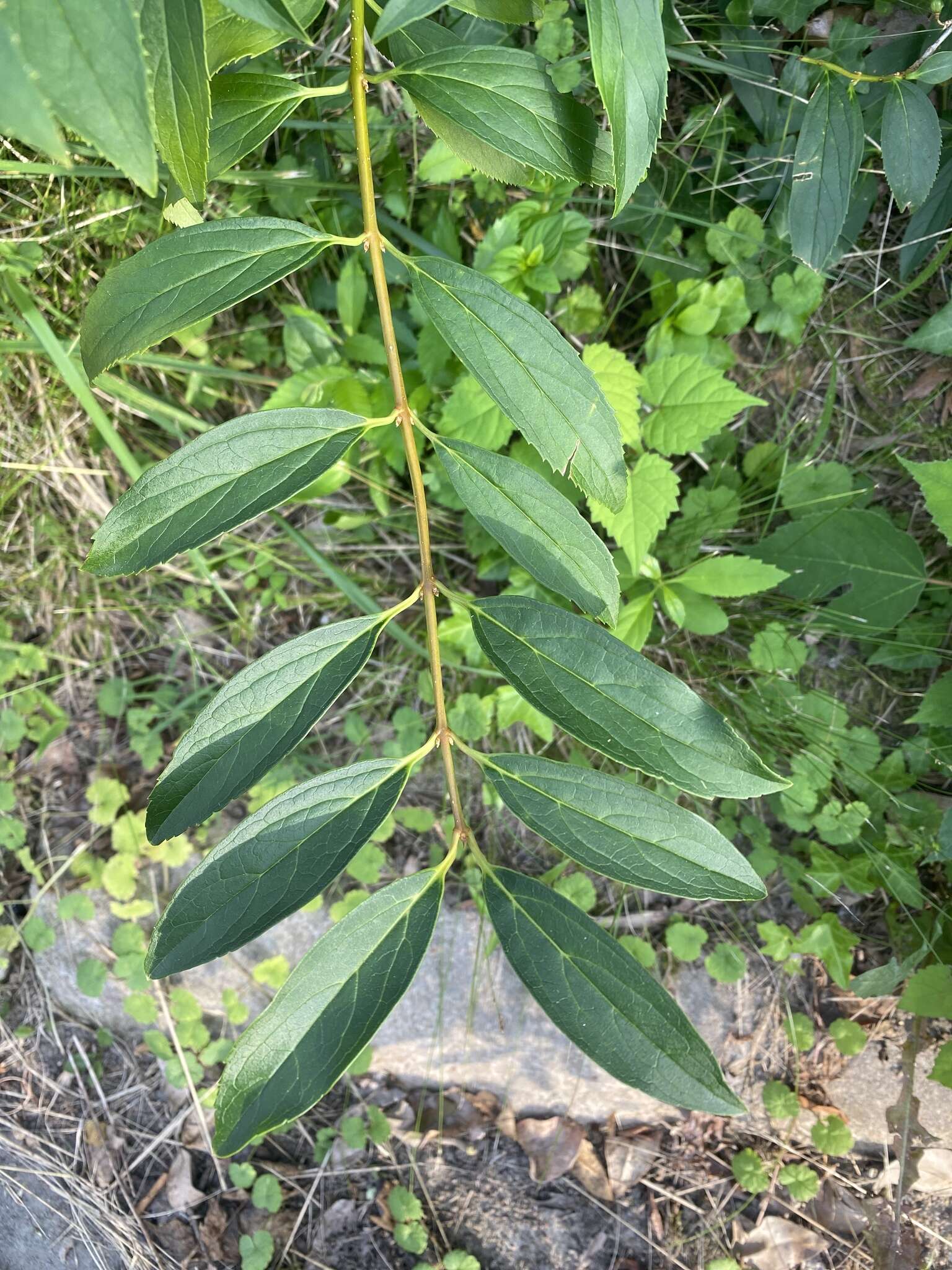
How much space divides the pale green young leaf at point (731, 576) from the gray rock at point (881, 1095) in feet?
3.44

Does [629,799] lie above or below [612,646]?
below

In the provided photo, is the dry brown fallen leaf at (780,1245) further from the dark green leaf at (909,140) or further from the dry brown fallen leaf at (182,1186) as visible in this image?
the dark green leaf at (909,140)

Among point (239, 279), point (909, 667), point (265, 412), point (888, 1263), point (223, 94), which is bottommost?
point (888, 1263)

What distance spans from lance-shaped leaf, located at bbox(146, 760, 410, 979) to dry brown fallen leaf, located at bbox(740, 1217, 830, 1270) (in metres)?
1.53

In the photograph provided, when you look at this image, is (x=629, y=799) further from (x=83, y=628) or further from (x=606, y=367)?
(x=83, y=628)

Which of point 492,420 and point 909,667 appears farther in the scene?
point 909,667

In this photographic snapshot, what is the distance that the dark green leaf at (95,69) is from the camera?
508mm

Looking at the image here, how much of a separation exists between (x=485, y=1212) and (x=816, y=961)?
95cm

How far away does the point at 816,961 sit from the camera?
1.78 meters

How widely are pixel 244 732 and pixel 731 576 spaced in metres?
0.99

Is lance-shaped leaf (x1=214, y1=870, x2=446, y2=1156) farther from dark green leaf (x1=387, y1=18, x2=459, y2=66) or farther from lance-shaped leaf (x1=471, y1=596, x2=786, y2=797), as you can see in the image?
dark green leaf (x1=387, y1=18, x2=459, y2=66)

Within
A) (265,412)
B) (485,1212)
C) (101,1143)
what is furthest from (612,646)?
(101,1143)

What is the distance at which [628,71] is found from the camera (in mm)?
768

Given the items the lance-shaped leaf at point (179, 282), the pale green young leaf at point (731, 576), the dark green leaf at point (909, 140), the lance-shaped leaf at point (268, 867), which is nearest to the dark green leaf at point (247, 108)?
the lance-shaped leaf at point (179, 282)
